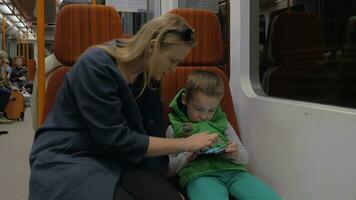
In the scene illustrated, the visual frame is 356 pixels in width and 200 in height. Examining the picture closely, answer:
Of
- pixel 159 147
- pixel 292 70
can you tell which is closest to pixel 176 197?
pixel 159 147

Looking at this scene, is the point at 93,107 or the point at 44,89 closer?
the point at 93,107

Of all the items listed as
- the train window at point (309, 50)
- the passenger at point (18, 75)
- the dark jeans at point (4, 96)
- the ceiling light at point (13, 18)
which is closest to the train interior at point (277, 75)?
the train window at point (309, 50)

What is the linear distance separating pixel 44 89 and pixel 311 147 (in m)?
1.17

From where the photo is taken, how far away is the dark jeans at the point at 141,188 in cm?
140

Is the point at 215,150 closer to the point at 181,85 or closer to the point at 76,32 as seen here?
the point at 181,85

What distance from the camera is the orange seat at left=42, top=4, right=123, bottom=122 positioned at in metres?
1.85

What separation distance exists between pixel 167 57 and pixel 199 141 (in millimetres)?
326

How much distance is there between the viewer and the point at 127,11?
10.1 feet

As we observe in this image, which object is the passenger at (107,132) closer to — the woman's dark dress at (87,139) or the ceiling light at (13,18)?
the woman's dark dress at (87,139)

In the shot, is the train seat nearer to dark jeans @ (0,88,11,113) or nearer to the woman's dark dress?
the woman's dark dress

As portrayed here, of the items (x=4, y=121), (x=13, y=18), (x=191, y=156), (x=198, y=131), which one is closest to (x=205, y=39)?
(x=198, y=131)

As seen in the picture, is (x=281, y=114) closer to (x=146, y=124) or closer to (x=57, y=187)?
(x=146, y=124)

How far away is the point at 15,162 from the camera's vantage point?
450cm

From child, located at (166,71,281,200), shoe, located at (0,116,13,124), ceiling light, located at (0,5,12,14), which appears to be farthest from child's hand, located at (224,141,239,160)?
ceiling light, located at (0,5,12,14)
